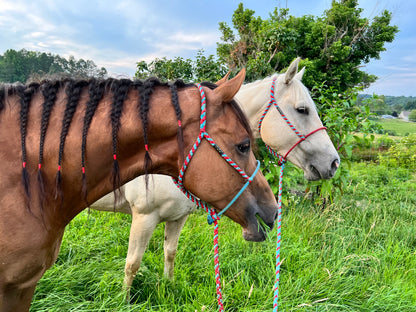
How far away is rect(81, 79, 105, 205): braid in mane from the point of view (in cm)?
114

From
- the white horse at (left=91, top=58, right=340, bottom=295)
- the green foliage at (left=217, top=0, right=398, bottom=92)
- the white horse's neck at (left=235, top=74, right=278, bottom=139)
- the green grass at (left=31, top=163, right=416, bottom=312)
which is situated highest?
the green foliage at (left=217, top=0, right=398, bottom=92)

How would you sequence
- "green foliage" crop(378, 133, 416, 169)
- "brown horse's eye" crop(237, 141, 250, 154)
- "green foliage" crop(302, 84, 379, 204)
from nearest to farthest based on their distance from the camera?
"brown horse's eye" crop(237, 141, 250, 154) < "green foliage" crop(302, 84, 379, 204) < "green foliage" crop(378, 133, 416, 169)

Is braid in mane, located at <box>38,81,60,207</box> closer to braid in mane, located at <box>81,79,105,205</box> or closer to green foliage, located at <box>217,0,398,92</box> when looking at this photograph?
braid in mane, located at <box>81,79,105,205</box>

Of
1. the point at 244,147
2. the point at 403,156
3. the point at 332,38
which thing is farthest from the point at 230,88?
the point at 332,38

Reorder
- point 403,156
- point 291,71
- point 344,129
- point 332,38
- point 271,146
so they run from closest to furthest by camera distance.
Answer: point 291,71 → point 271,146 → point 344,129 → point 403,156 → point 332,38

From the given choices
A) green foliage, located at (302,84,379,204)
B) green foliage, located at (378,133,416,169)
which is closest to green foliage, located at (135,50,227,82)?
green foliage, located at (302,84,379,204)

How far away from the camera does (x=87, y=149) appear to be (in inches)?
45.6

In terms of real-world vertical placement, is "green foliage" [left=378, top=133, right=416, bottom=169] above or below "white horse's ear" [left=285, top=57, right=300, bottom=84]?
below

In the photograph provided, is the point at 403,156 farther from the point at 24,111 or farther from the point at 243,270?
the point at 24,111

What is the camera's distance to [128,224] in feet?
12.6

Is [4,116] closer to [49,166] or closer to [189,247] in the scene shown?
[49,166]

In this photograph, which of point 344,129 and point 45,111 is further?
point 344,129

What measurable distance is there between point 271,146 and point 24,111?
2024 mm

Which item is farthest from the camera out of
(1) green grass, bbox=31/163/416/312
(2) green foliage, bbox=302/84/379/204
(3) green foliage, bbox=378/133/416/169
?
(3) green foliage, bbox=378/133/416/169
